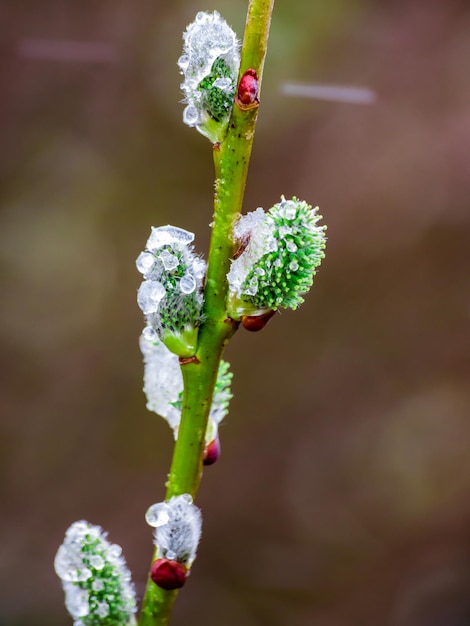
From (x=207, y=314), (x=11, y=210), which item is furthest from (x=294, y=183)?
(x=207, y=314)

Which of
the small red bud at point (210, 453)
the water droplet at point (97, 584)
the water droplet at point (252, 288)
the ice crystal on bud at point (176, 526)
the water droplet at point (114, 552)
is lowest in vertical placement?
the water droplet at point (97, 584)

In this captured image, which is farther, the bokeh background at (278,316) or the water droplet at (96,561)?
the bokeh background at (278,316)

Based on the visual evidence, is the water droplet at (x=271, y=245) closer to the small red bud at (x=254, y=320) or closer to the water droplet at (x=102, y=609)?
the small red bud at (x=254, y=320)

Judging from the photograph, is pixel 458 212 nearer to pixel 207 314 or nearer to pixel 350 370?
pixel 350 370

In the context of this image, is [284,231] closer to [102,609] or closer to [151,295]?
[151,295]

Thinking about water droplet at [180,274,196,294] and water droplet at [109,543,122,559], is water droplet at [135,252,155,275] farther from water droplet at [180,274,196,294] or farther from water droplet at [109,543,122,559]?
water droplet at [109,543,122,559]

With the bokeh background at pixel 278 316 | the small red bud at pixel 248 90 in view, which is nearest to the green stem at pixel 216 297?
the small red bud at pixel 248 90

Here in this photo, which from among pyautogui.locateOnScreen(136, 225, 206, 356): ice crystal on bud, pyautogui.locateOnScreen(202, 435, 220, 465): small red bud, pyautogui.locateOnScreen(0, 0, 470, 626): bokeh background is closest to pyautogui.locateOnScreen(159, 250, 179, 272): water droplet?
pyautogui.locateOnScreen(136, 225, 206, 356): ice crystal on bud
